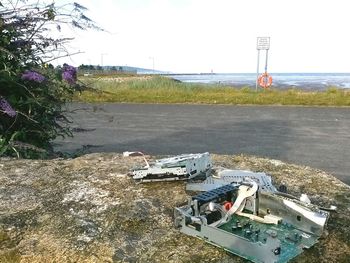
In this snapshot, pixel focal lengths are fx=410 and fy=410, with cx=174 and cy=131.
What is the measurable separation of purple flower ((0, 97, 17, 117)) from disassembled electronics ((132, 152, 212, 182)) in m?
1.99

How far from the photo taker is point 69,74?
499cm

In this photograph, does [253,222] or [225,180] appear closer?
[253,222]

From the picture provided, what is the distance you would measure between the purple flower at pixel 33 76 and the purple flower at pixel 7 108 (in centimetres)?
39

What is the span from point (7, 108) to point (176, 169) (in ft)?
7.79

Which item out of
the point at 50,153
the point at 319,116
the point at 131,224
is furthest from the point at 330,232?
the point at 319,116

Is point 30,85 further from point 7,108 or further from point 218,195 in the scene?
point 218,195

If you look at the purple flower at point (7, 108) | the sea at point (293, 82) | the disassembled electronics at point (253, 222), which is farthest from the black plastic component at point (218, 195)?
the sea at point (293, 82)

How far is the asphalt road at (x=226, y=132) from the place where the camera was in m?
7.29

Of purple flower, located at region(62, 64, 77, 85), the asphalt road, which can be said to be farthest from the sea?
purple flower, located at region(62, 64, 77, 85)

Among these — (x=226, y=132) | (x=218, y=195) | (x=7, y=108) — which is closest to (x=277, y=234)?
(x=218, y=195)

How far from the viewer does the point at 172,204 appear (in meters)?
2.35

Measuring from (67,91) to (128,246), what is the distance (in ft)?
11.4

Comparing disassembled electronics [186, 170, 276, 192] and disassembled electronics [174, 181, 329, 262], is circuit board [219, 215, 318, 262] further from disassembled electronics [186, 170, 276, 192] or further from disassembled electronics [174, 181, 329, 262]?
disassembled electronics [186, 170, 276, 192]

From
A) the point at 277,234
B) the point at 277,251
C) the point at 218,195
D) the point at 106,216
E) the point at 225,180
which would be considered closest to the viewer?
the point at 277,251
